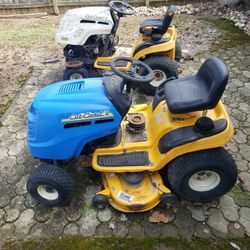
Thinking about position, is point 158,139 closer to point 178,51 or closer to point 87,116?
point 87,116

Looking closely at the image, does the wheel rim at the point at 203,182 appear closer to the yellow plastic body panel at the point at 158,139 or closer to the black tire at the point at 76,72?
the yellow plastic body panel at the point at 158,139

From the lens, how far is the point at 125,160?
8.96 ft

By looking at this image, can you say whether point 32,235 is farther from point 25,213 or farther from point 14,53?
point 14,53

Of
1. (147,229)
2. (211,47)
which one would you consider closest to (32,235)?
(147,229)

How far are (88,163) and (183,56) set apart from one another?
3273 millimetres

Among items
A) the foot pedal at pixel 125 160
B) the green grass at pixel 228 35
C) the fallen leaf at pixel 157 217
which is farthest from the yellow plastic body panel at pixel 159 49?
the fallen leaf at pixel 157 217

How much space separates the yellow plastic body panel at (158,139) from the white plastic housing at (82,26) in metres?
2.08

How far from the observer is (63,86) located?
9.06ft

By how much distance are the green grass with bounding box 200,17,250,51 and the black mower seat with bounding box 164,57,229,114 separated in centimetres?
339

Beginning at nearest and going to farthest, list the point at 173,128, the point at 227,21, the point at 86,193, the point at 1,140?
1. the point at 173,128
2. the point at 86,193
3. the point at 1,140
4. the point at 227,21

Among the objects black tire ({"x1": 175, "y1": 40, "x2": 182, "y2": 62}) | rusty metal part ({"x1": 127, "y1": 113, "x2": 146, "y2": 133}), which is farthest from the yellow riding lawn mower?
rusty metal part ({"x1": 127, "y1": 113, "x2": 146, "y2": 133})

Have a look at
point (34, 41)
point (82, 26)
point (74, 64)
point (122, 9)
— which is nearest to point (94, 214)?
point (74, 64)

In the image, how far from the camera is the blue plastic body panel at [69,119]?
254 centimetres

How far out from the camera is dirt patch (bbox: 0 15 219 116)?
16.9ft
